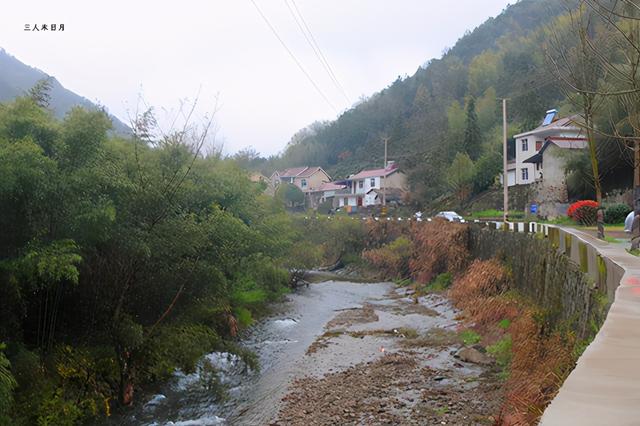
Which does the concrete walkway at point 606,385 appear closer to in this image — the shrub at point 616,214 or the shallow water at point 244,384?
the shallow water at point 244,384

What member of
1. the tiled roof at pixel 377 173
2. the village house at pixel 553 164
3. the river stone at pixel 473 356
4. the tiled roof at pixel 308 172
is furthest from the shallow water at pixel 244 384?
the tiled roof at pixel 308 172

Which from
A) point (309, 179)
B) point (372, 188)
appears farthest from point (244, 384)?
point (309, 179)

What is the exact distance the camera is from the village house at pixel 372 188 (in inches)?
2699

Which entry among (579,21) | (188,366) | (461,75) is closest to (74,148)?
(188,366)

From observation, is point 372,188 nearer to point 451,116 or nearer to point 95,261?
point 451,116

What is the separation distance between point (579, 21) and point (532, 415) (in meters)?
11.6

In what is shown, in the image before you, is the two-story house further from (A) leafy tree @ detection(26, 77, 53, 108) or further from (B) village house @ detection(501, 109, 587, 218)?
(A) leafy tree @ detection(26, 77, 53, 108)

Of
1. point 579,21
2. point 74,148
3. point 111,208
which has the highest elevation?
point 579,21

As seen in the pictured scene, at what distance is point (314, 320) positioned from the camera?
22047 mm

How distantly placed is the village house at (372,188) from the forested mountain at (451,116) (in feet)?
7.59

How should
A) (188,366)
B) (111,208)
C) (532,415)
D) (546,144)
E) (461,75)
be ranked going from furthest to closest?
(461,75)
(546,144)
(188,366)
(111,208)
(532,415)

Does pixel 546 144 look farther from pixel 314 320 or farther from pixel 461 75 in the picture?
pixel 461 75

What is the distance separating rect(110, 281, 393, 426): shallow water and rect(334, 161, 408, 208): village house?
46.8m

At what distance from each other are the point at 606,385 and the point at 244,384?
11.0 m
